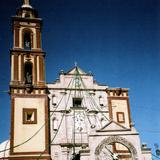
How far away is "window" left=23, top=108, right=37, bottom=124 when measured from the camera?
30.1 meters

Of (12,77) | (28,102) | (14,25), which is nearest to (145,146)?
(28,102)

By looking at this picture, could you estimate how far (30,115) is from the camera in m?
30.5

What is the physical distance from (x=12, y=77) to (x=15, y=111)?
3.61 meters

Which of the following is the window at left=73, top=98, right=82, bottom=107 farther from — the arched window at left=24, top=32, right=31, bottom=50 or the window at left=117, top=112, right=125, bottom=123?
the arched window at left=24, top=32, right=31, bottom=50

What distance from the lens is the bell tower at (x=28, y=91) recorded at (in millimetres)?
29062

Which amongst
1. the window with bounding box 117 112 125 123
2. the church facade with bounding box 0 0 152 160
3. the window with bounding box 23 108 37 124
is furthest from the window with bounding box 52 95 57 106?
the window with bounding box 117 112 125 123

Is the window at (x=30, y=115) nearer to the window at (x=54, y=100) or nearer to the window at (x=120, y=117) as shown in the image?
the window at (x=54, y=100)

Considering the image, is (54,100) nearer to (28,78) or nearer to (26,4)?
(28,78)

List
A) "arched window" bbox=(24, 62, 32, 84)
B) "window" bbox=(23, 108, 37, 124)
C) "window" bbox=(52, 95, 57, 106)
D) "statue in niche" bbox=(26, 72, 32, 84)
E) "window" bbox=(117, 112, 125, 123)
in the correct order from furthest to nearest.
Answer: "window" bbox=(117, 112, 125, 123), "arched window" bbox=(24, 62, 32, 84), "statue in niche" bbox=(26, 72, 32, 84), "window" bbox=(52, 95, 57, 106), "window" bbox=(23, 108, 37, 124)

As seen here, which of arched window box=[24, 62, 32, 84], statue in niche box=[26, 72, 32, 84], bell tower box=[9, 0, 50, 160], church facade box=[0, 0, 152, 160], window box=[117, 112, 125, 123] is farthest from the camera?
window box=[117, 112, 125, 123]

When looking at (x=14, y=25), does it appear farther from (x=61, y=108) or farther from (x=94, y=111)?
(x=94, y=111)

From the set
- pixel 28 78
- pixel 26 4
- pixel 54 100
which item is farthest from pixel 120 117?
pixel 26 4

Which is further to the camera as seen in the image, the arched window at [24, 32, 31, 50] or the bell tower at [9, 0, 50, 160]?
the arched window at [24, 32, 31, 50]

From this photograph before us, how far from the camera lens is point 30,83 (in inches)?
1283
